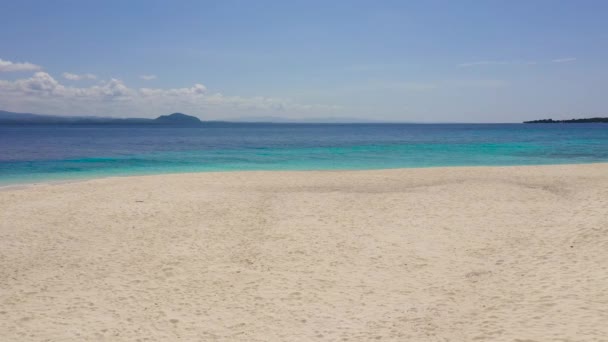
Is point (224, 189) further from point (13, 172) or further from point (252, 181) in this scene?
point (13, 172)

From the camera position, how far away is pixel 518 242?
10.7 metres

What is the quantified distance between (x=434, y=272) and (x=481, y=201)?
23.0 feet

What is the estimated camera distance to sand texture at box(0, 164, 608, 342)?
675 centimetres

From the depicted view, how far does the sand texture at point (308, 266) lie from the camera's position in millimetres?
6754

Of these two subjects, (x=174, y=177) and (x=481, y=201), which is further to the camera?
(x=174, y=177)

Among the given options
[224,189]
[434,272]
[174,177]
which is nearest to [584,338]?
[434,272]

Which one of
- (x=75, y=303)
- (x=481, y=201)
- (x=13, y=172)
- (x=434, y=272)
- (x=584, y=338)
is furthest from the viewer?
(x=13, y=172)

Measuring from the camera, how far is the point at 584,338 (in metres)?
5.57

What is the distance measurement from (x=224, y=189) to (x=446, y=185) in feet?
29.3

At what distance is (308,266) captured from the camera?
9.50 meters

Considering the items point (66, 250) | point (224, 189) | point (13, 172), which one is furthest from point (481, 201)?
point (13, 172)

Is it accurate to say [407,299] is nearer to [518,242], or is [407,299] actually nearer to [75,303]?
[518,242]

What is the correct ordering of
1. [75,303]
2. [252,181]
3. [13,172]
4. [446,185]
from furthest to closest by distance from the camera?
[13,172], [252,181], [446,185], [75,303]

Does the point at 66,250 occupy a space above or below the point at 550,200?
below
